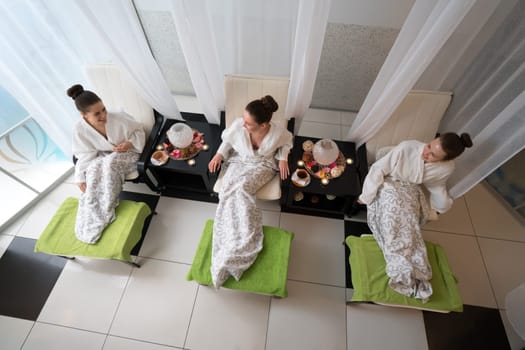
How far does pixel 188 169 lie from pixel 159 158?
25cm

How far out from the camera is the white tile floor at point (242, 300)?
5.15 ft

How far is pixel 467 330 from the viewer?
1.60 metres

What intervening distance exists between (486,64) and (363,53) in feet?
2.64

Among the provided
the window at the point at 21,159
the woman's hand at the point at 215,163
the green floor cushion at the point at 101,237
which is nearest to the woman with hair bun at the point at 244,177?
the woman's hand at the point at 215,163

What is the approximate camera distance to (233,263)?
1.45 metres

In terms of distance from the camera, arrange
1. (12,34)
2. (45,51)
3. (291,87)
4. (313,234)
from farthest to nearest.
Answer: (313,234), (291,87), (45,51), (12,34)

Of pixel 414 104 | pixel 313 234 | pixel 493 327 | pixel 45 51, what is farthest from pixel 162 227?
pixel 493 327

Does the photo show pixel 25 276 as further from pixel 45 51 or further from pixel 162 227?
pixel 45 51

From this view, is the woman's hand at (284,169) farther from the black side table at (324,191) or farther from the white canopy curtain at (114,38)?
the white canopy curtain at (114,38)

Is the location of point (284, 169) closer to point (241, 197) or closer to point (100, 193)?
point (241, 197)

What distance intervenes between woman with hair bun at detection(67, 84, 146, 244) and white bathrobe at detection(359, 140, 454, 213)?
1699mm

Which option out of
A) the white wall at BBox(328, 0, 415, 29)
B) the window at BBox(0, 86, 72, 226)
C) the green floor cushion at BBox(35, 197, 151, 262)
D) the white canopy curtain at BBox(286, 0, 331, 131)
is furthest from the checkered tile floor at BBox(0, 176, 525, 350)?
the white wall at BBox(328, 0, 415, 29)

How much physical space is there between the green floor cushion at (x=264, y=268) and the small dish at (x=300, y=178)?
0.35m

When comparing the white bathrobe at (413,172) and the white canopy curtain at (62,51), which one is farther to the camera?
the white bathrobe at (413,172)
